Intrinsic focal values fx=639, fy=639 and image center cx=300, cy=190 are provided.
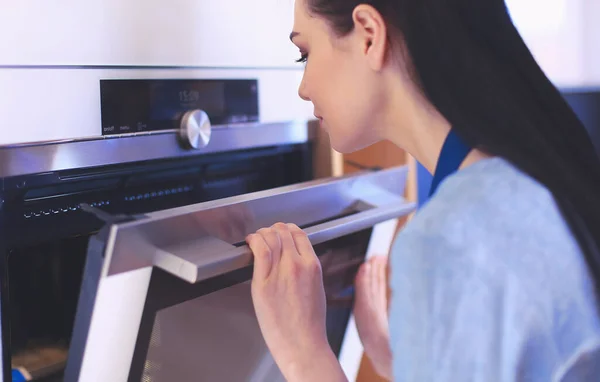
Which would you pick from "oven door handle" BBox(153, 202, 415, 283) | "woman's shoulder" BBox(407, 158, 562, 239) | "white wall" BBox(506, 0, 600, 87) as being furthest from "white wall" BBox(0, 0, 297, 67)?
"white wall" BBox(506, 0, 600, 87)

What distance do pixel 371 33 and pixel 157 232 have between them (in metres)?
0.29

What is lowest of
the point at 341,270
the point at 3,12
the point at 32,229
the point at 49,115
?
the point at 341,270

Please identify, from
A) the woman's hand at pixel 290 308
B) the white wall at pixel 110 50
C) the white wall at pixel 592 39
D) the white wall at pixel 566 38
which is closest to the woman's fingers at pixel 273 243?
the woman's hand at pixel 290 308

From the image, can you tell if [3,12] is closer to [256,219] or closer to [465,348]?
[256,219]

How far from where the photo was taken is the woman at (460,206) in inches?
20.4

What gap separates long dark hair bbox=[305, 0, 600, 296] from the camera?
0.57m

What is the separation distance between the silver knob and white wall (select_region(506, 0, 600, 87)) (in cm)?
146

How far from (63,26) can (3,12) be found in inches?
2.6

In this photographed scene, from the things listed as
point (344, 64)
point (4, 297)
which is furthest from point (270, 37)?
point (4, 297)

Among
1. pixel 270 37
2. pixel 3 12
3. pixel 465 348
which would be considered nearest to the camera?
pixel 465 348

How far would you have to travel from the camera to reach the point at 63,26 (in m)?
0.69

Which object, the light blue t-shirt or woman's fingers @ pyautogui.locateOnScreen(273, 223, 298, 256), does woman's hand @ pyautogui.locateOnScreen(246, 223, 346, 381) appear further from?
the light blue t-shirt

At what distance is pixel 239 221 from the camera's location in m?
0.72

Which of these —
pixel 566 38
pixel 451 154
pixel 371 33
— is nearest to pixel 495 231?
pixel 451 154
